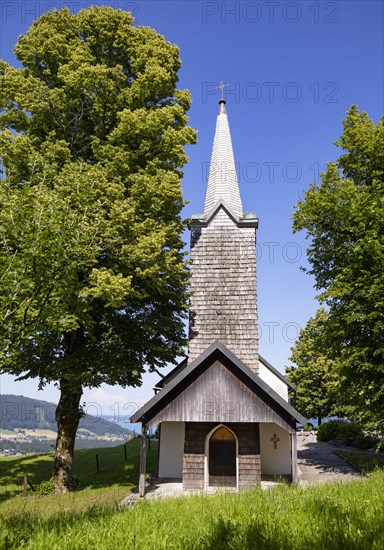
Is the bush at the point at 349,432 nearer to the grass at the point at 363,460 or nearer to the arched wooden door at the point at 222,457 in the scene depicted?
the grass at the point at 363,460

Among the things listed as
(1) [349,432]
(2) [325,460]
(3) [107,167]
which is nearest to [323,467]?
(2) [325,460]

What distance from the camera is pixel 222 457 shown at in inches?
594

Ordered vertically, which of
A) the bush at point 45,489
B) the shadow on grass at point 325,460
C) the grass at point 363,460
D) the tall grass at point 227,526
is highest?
the tall grass at point 227,526

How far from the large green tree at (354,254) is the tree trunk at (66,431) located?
1051 cm

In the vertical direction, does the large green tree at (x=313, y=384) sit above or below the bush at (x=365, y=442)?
above

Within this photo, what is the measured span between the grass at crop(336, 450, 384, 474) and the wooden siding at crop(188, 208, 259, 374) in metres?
6.13

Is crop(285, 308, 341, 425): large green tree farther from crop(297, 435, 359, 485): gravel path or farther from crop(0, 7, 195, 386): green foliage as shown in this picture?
crop(0, 7, 195, 386): green foliage

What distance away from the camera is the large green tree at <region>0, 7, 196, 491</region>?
13.8 m

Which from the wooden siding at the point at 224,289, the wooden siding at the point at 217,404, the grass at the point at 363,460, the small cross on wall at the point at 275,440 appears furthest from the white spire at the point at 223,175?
the grass at the point at 363,460

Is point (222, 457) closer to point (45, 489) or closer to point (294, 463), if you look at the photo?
point (294, 463)

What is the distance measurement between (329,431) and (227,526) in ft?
89.3

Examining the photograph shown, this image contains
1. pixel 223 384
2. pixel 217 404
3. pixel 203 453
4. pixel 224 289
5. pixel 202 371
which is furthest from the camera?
pixel 224 289

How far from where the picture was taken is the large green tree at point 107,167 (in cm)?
1376

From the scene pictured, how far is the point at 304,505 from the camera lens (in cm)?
639
